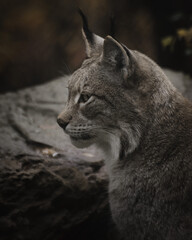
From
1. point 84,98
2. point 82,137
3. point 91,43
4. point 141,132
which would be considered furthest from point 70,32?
point 141,132

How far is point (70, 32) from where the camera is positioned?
6.25 metres

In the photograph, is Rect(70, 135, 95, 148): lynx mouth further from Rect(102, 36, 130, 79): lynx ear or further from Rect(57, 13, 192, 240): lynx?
Rect(102, 36, 130, 79): lynx ear

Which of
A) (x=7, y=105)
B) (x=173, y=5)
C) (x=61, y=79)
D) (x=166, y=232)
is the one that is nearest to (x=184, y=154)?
(x=166, y=232)


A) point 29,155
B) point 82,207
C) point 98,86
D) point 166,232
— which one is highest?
point 98,86

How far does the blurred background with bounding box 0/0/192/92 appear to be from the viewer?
567 centimetres

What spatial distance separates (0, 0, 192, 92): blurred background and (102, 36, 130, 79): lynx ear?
2366 millimetres

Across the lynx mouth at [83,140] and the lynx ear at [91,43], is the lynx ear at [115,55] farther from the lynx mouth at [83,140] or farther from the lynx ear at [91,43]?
the lynx mouth at [83,140]

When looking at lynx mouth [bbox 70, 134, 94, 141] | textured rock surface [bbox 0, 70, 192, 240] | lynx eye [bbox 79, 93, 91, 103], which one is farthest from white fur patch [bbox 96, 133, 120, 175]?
textured rock surface [bbox 0, 70, 192, 240]

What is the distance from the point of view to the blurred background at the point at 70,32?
567cm

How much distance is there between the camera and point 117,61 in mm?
2965

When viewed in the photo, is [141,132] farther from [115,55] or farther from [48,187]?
[48,187]

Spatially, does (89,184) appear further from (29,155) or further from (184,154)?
(184,154)

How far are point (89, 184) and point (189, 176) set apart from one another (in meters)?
1.32

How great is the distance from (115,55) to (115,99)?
387 mm
